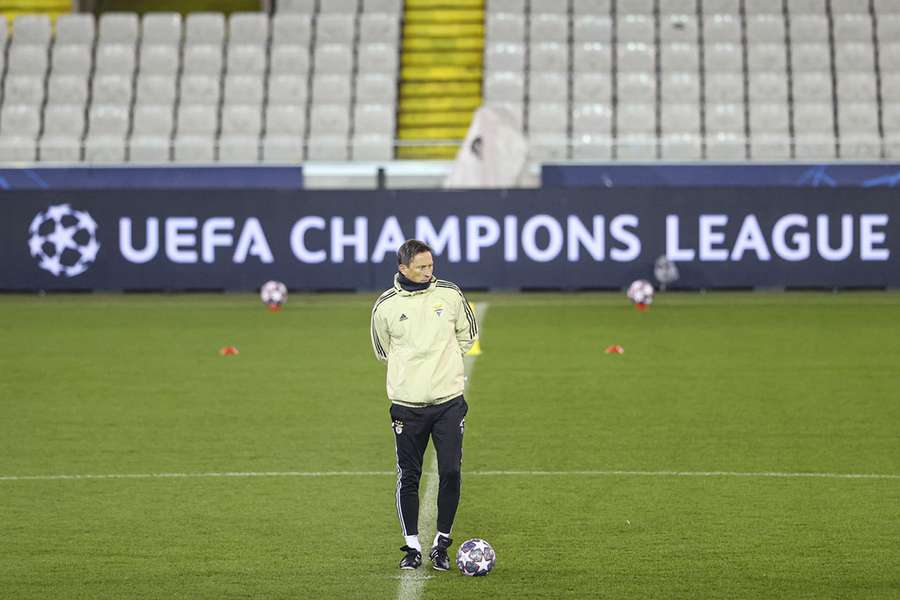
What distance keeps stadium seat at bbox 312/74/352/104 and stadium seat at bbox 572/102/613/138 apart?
4.56m

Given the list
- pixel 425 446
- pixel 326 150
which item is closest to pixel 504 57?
pixel 326 150

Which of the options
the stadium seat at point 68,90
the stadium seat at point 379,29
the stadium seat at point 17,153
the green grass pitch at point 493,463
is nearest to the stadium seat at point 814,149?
the green grass pitch at point 493,463

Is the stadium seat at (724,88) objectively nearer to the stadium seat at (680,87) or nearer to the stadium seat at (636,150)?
the stadium seat at (680,87)

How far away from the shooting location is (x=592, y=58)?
3111 cm

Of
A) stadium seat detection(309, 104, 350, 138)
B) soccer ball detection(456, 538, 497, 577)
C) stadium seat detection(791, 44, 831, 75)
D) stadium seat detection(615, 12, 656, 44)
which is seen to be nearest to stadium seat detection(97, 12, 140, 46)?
stadium seat detection(309, 104, 350, 138)

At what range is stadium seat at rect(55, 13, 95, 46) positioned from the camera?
32.0 m

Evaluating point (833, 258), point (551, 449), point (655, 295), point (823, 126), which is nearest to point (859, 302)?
point (833, 258)

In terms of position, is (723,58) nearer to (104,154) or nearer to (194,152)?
(194,152)

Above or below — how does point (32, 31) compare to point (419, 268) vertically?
above

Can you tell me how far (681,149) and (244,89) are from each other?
907 centimetres

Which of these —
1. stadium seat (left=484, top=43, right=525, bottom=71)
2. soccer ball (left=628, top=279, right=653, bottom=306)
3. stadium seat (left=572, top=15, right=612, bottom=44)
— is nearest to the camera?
soccer ball (left=628, top=279, right=653, bottom=306)

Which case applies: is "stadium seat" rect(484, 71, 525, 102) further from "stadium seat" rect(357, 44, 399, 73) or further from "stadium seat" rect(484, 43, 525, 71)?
"stadium seat" rect(357, 44, 399, 73)

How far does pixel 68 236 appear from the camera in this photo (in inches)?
1000

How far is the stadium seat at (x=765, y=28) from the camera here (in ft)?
103
